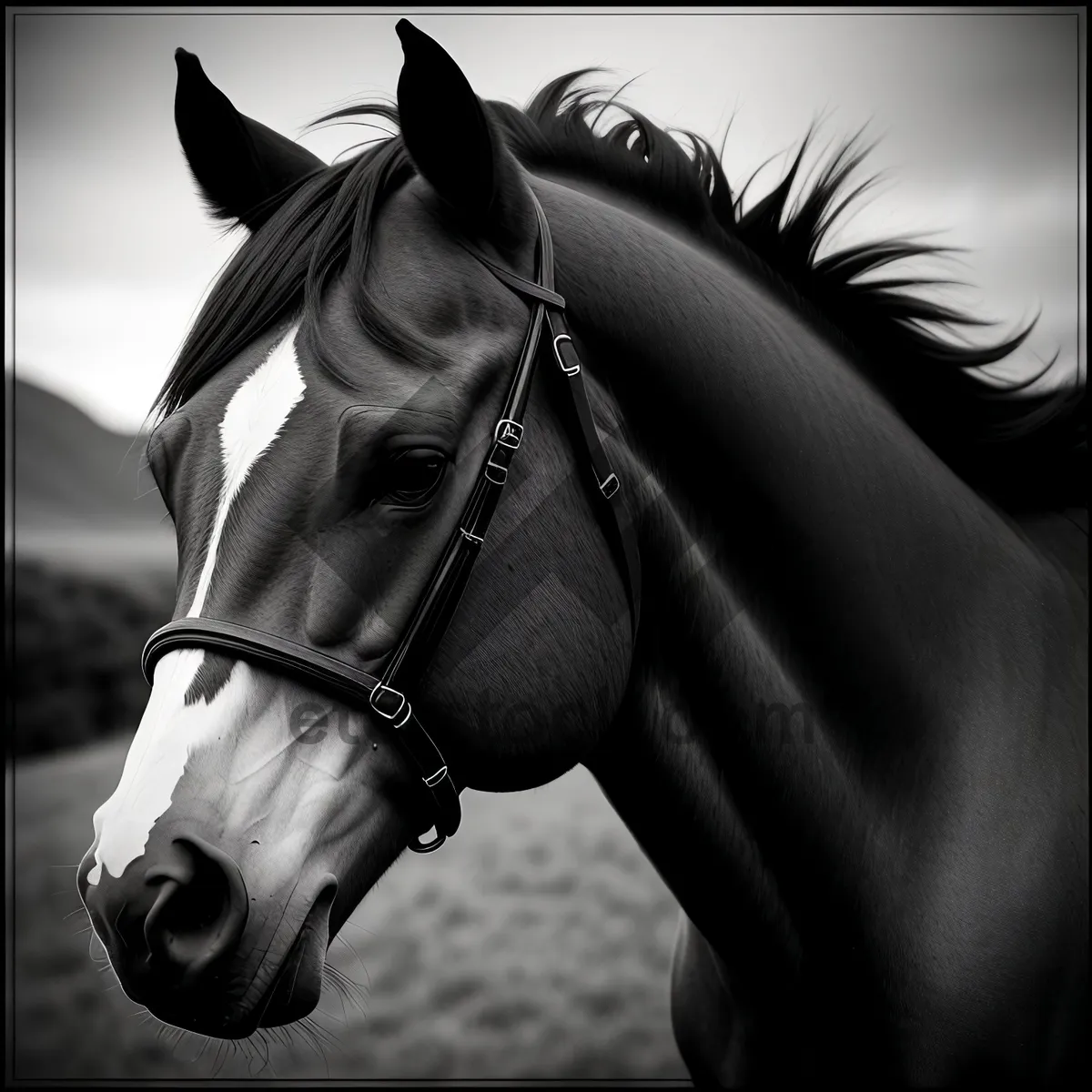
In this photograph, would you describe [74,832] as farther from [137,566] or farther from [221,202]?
[221,202]

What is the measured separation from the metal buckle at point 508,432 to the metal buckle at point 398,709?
421mm

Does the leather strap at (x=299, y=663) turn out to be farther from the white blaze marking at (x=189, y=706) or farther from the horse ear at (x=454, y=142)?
the horse ear at (x=454, y=142)

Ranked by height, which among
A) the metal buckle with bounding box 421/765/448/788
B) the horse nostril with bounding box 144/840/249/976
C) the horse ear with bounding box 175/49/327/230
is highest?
the horse ear with bounding box 175/49/327/230

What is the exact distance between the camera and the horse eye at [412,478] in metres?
1.22

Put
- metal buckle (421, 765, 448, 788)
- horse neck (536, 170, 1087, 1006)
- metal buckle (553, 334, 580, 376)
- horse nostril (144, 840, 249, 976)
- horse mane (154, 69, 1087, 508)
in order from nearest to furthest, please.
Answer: horse nostril (144, 840, 249, 976) → metal buckle (421, 765, 448, 788) → metal buckle (553, 334, 580, 376) → horse neck (536, 170, 1087, 1006) → horse mane (154, 69, 1087, 508)

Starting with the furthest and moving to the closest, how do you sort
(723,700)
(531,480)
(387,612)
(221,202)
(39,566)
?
1. (39,566)
2. (221,202)
3. (723,700)
4. (531,480)
5. (387,612)

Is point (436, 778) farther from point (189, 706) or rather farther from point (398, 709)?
point (189, 706)

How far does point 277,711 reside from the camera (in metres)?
1.15

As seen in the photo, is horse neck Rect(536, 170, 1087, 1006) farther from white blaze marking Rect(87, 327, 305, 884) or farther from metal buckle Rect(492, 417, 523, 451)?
white blaze marking Rect(87, 327, 305, 884)

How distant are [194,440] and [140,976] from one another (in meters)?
0.76

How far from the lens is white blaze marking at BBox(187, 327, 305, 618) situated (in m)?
1.19

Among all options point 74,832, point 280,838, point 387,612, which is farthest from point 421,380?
point 74,832

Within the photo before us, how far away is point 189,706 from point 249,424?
41 centimetres

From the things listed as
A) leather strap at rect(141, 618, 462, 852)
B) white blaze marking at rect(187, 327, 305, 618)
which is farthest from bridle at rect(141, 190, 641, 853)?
white blaze marking at rect(187, 327, 305, 618)
